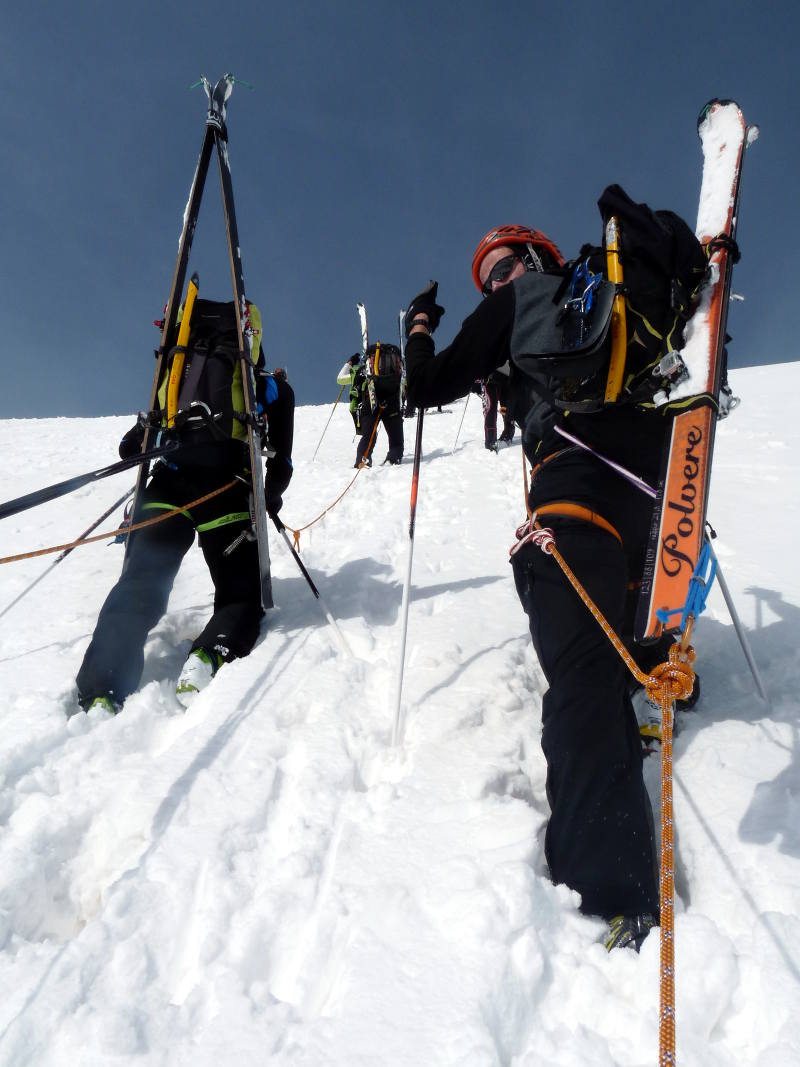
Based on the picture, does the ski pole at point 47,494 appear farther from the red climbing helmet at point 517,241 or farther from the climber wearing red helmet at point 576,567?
the red climbing helmet at point 517,241

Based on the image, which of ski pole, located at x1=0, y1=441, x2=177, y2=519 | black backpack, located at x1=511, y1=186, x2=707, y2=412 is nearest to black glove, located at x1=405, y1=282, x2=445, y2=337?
black backpack, located at x1=511, y1=186, x2=707, y2=412

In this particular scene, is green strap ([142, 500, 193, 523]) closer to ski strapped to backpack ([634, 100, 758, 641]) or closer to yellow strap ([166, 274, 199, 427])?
yellow strap ([166, 274, 199, 427])

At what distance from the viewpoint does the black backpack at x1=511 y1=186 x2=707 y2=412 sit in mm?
2076

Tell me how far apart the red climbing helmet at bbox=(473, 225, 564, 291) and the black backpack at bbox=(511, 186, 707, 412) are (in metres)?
0.63

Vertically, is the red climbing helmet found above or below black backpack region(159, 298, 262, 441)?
above

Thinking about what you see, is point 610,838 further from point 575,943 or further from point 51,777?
point 51,777

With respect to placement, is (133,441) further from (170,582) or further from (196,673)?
(196,673)

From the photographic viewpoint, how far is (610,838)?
154cm

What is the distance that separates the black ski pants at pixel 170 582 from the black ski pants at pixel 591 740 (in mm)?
1781

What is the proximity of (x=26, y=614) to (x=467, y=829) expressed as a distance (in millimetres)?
3151

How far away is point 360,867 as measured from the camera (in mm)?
1702

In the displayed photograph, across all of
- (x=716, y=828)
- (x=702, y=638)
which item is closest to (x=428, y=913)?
(x=716, y=828)

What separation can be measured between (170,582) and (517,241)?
2.50 m

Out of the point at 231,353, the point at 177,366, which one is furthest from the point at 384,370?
the point at 177,366
